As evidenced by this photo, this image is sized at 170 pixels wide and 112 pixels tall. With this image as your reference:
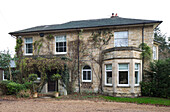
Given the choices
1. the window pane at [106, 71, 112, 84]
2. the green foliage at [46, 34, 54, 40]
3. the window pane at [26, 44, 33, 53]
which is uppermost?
the green foliage at [46, 34, 54, 40]

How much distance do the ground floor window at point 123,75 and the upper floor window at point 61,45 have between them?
6245 millimetres

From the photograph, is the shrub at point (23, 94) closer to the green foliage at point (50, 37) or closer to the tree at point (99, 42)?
the green foliage at point (50, 37)

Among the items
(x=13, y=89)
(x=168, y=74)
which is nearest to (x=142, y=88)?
(x=168, y=74)

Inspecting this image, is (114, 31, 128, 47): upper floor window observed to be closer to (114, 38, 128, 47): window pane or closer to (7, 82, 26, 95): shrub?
(114, 38, 128, 47): window pane

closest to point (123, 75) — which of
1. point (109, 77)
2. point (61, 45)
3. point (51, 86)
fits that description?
point (109, 77)

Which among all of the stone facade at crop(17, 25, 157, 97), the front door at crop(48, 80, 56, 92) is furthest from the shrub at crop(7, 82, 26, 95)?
the front door at crop(48, 80, 56, 92)

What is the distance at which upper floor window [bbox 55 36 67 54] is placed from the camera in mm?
14234

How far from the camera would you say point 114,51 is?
11.2 m

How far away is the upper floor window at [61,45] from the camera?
14.2 m

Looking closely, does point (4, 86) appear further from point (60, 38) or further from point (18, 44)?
point (60, 38)

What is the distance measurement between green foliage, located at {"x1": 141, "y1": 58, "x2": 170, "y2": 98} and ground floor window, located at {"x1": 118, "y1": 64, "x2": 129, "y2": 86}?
1.61 m

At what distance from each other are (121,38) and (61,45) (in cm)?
636

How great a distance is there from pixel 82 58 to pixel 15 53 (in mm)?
8017

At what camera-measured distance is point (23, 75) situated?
1352 centimetres
